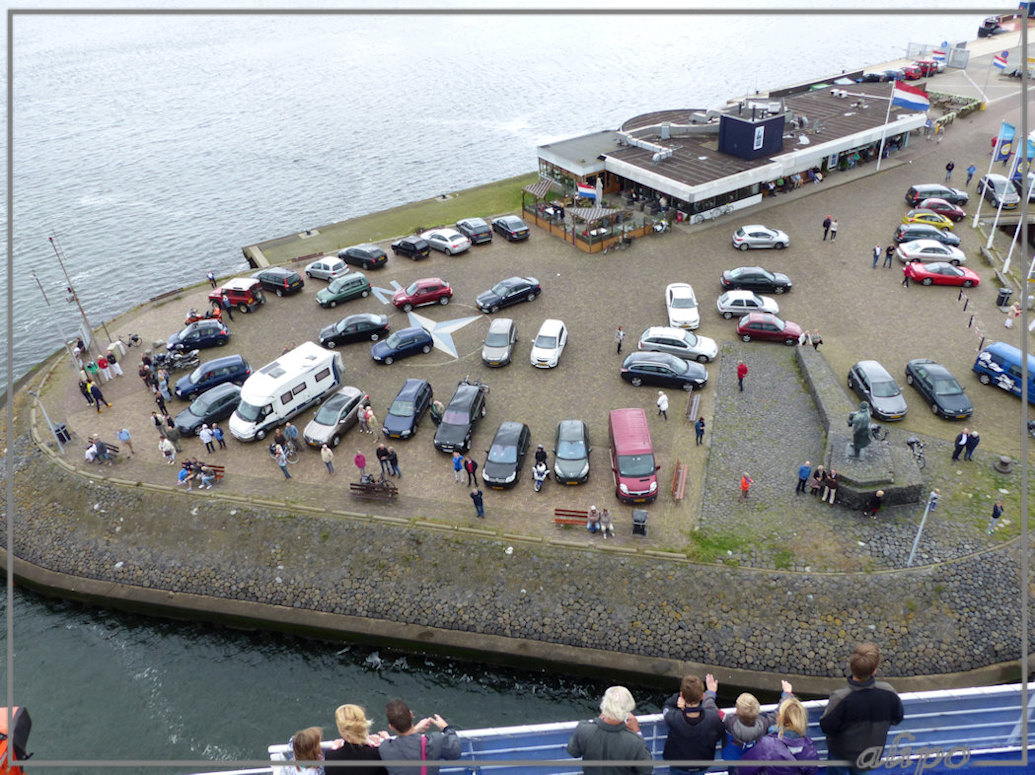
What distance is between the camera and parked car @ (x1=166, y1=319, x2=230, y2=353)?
35094 millimetres

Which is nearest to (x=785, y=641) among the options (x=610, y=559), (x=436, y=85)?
(x=610, y=559)

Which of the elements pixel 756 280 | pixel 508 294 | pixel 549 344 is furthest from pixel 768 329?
pixel 508 294

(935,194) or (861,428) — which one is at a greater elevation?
(861,428)

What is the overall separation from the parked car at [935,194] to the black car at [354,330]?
3687 centimetres

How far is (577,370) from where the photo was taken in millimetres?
32781

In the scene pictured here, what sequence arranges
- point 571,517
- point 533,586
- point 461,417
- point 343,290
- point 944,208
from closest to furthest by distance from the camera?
1. point 533,586
2. point 571,517
3. point 461,417
4. point 343,290
5. point 944,208

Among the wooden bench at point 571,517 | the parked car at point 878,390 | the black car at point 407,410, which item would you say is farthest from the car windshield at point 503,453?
the parked car at point 878,390

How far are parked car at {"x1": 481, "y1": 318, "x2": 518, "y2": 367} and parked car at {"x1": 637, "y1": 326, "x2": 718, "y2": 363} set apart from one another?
652cm

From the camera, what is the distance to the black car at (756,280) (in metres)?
37.5

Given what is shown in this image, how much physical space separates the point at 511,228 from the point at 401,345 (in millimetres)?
15591

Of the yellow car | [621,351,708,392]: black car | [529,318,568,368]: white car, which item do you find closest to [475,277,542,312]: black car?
[529,318,568,368]: white car

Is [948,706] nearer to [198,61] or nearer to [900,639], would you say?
[900,639]

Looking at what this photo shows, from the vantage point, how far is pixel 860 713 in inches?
350

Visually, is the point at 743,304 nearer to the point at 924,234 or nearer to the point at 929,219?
the point at 924,234
